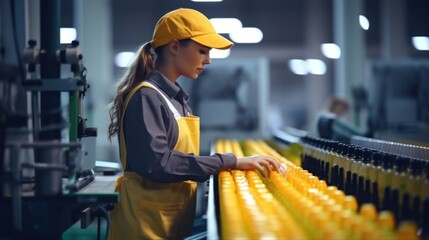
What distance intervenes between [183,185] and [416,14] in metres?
11.5

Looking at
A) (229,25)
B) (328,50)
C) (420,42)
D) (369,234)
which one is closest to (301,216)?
(369,234)

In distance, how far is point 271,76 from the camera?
1756 cm

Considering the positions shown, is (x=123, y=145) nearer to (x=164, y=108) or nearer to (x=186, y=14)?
(x=164, y=108)

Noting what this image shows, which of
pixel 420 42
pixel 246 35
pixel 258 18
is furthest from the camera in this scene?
pixel 258 18

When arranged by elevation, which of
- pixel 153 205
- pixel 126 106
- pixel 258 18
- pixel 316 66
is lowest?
pixel 153 205

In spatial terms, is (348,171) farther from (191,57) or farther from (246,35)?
(246,35)

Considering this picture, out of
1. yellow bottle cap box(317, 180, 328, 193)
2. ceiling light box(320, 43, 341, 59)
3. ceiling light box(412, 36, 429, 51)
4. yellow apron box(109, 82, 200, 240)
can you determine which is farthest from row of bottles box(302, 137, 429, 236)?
ceiling light box(320, 43, 341, 59)

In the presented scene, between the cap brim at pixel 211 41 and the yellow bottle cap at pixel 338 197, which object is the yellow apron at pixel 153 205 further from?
the yellow bottle cap at pixel 338 197

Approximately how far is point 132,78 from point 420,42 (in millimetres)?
10499

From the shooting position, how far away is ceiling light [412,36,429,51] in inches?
451

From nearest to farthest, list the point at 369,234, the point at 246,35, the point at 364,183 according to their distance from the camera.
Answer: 1. the point at 369,234
2. the point at 364,183
3. the point at 246,35

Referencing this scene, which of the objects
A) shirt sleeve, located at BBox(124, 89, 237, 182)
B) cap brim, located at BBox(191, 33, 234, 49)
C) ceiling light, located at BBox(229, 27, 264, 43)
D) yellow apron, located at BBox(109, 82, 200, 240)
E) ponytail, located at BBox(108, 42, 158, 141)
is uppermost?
ceiling light, located at BBox(229, 27, 264, 43)

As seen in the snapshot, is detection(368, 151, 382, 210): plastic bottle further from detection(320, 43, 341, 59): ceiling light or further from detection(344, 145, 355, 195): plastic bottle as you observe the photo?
detection(320, 43, 341, 59): ceiling light

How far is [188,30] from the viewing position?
7.94ft
